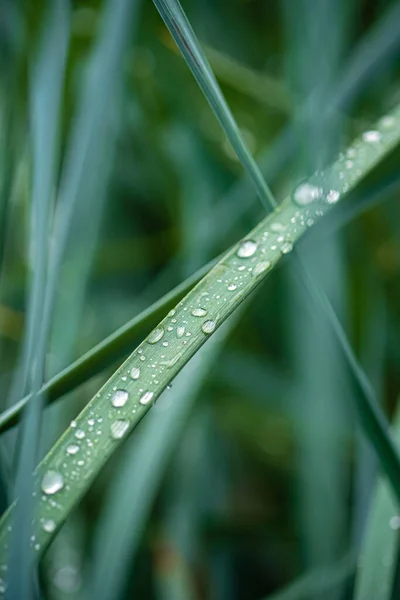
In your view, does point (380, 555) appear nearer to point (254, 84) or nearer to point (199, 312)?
point (199, 312)

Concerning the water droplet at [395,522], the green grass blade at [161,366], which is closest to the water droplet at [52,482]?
the green grass blade at [161,366]

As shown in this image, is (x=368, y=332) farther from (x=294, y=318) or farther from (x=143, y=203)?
(x=143, y=203)

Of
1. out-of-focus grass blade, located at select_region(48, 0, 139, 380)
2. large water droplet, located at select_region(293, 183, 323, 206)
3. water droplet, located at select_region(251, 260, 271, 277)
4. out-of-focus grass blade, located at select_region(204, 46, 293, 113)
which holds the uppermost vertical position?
out-of-focus grass blade, located at select_region(204, 46, 293, 113)

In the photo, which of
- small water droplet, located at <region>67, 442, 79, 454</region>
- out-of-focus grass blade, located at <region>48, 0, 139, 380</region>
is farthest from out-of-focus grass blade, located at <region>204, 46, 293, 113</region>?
small water droplet, located at <region>67, 442, 79, 454</region>

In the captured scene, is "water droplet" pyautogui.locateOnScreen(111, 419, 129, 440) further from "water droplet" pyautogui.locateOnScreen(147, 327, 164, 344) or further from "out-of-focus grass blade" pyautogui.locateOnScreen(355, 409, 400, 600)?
"out-of-focus grass blade" pyautogui.locateOnScreen(355, 409, 400, 600)

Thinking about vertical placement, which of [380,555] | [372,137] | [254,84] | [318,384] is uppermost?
[254,84]

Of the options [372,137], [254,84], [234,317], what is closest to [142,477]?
[234,317]
